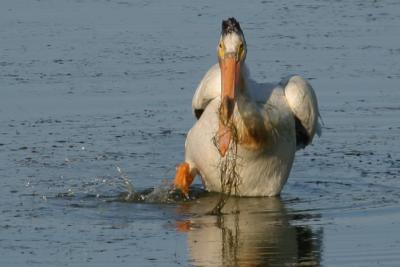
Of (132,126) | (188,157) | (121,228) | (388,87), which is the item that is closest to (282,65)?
(388,87)

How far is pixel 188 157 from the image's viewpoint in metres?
12.4

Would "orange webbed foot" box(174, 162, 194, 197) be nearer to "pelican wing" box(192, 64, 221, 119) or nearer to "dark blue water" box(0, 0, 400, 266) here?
"dark blue water" box(0, 0, 400, 266)

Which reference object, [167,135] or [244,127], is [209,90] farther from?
[167,135]

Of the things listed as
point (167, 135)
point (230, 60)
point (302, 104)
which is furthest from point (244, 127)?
point (167, 135)

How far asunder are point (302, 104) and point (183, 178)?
4.06 feet

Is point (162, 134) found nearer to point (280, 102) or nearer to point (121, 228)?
point (280, 102)

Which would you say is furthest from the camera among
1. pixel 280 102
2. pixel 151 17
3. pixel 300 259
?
pixel 151 17

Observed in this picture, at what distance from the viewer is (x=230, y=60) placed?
442 inches

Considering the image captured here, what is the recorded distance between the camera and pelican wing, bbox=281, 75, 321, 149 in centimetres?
1231

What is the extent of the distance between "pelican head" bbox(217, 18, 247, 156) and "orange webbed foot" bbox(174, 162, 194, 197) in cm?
107

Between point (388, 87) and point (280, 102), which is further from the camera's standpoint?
point (388, 87)

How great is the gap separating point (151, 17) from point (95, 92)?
397cm

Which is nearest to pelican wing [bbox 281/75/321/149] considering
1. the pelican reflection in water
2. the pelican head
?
the pelican reflection in water

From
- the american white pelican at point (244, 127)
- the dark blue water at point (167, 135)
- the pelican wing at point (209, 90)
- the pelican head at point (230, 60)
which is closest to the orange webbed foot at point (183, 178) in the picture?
the american white pelican at point (244, 127)
